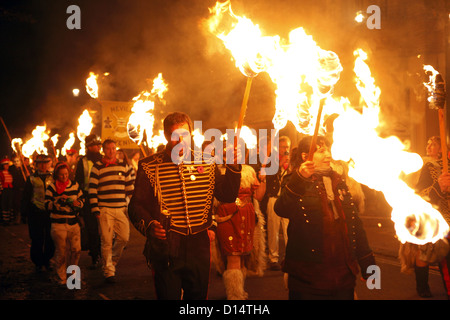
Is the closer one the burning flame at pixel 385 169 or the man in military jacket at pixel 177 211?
the burning flame at pixel 385 169

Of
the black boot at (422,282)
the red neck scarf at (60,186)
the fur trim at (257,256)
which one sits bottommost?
the black boot at (422,282)

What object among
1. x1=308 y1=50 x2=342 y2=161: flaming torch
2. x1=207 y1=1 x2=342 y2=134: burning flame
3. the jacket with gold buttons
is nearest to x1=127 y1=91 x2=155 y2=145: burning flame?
x1=207 y1=1 x2=342 y2=134: burning flame

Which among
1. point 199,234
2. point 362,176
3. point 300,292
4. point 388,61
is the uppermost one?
point 388,61

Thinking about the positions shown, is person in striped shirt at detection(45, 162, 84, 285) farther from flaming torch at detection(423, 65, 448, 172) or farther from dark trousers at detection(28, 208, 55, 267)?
flaming torch at detection(423, 65, 448, 172)

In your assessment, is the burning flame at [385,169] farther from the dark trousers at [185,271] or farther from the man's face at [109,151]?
A: the man's face at [109,151]

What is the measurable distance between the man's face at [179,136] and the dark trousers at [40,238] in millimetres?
5676

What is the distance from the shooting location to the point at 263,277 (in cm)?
776

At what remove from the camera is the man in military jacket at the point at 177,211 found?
13.1 ft

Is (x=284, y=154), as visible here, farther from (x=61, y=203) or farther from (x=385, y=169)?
(x=385, y=169)

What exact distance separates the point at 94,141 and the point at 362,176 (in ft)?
20.3

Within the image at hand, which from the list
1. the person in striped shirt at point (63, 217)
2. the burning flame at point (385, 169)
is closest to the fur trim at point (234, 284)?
the burning flame at point (385, 169)
